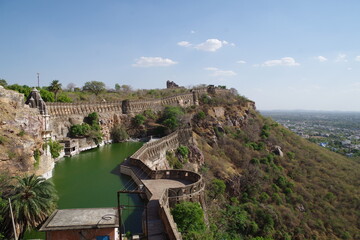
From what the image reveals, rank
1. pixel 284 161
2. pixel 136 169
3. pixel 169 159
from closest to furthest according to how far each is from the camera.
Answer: pixel 136 169, pixel 169 159, pixel 284 161

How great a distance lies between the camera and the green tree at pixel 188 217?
13968 mm

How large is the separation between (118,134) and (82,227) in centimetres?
3737

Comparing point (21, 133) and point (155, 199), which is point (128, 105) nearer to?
point (21, 133)

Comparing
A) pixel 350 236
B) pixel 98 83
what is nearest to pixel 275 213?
pixel 350 236

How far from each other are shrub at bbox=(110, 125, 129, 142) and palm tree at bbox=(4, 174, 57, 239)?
31.4 metres

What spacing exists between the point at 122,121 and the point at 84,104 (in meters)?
8.17

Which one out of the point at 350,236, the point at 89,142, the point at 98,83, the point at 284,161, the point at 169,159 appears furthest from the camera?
the point at 98,83

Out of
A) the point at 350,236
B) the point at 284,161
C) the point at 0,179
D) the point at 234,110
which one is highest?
the point at 234,110

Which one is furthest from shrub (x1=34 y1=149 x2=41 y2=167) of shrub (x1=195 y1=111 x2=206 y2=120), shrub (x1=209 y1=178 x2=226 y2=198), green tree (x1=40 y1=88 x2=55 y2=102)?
shrub (x1=195 y1=111 x2=206 y2=120)

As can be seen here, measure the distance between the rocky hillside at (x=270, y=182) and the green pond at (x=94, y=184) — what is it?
19.6 ft

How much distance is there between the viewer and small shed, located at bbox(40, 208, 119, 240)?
10.2 metres

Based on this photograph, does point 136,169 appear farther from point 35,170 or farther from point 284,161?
point 284,161

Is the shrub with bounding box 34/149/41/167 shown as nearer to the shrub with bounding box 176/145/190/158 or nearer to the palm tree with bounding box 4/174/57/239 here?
the palm tree with bounding box 4/174/57/239

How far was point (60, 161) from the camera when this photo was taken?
30.9 meters
